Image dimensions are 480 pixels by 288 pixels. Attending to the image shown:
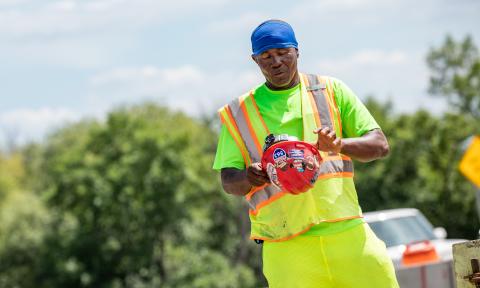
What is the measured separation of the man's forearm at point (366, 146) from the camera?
4.70m

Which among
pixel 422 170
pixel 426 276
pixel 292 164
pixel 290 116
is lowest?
pixel 426 276

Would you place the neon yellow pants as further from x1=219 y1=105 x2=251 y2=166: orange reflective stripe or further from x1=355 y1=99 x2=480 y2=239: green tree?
x1=355 y1=99 x2=480 y2=239: green tree

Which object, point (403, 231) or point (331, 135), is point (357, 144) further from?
point (403, 231)

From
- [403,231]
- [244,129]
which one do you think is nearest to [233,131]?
[244,129]

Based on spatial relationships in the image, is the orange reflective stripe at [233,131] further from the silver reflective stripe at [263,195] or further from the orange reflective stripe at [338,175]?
the orange reflective stripe at [338,175]

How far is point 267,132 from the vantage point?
4.92 meters

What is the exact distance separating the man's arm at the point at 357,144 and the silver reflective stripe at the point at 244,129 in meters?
0.46

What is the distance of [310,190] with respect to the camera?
484 cm

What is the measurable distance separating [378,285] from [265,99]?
3.72 feet

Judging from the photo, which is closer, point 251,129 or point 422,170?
point 251,129

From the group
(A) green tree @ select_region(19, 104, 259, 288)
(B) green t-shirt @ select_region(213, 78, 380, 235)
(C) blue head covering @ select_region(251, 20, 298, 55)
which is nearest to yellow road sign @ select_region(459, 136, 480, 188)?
(B) green t-shirt @ select_region(213, 78, 380, 235)

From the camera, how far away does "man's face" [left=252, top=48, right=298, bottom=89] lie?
4.88 m

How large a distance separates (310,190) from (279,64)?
664 millimetres

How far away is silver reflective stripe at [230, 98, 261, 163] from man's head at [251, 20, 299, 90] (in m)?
0.25
